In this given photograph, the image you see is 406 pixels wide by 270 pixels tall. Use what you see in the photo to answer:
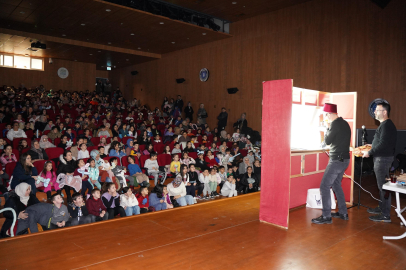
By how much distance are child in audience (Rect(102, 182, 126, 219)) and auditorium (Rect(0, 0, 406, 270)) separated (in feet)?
0.06

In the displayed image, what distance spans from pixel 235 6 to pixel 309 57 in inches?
111

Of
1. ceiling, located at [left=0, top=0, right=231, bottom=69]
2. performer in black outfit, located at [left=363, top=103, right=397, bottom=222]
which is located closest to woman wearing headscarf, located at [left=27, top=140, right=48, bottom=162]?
ceiling, located at [left=0, top=0, right=231, bottom=69]

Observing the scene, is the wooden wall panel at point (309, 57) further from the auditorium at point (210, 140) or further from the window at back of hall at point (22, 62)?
the window at back of hall at point (22, 62)

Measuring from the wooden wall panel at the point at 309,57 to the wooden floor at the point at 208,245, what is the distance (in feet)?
16.3

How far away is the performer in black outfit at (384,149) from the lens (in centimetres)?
353

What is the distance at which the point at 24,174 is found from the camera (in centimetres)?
470

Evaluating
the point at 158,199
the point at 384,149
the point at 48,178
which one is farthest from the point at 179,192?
the point at 384,149

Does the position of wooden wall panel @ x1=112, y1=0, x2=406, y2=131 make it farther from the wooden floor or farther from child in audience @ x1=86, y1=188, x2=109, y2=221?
child in audience @ x1=86, y1=188, x2=109, y2=221

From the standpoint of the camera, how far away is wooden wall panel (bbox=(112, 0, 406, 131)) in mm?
7242

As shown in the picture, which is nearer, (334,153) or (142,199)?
(334,153)

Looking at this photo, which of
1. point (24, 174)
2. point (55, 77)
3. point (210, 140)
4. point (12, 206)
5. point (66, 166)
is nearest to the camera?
point (12, 206)

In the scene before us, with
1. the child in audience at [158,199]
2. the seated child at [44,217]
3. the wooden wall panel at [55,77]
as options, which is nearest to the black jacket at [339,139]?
the child in audience at [158,199]

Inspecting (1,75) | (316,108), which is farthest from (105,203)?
(1,75)

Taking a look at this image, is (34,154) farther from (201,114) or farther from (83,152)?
(201,114)
